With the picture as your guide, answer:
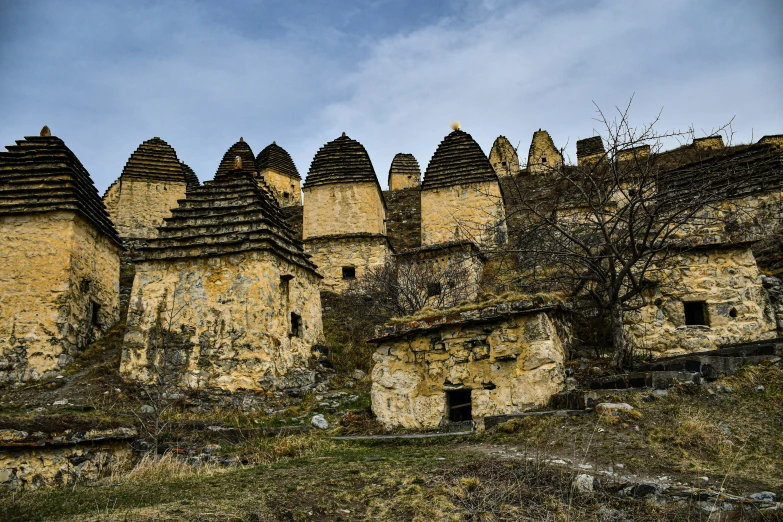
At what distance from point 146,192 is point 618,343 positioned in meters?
20.9

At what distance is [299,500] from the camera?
15.9 feet

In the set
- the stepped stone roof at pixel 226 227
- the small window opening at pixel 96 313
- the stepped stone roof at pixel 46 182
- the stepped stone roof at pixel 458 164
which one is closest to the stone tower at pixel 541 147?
the stepped stone roof at pixel 458 164

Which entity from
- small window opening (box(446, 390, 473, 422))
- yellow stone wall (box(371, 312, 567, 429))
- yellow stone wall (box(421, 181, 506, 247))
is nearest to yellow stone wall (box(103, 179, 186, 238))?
yellow stone wall (box(421, 181, 506, 247))

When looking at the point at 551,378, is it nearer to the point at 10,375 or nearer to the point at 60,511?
the point at 60,511

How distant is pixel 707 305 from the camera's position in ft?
30.3

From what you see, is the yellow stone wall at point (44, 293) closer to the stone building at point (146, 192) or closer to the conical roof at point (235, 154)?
the stone building at point (146, 192)

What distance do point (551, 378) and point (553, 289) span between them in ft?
13.8

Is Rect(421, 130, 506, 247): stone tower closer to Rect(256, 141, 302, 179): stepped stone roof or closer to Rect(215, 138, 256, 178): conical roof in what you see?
Rect(215, 138, 256, 178): conical roof

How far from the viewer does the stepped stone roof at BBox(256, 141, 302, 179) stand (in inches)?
1384

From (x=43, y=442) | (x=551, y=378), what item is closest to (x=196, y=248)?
(x=43, y=442)

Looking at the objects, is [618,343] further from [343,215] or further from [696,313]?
[343,215]

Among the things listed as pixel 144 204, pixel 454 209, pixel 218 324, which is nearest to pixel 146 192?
pixel 144 204

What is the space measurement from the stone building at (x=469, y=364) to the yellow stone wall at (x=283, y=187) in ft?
88.7

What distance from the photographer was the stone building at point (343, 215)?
65.2ft
